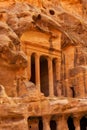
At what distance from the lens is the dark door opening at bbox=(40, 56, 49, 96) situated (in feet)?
87.9

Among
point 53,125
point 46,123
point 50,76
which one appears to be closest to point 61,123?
point 46,123

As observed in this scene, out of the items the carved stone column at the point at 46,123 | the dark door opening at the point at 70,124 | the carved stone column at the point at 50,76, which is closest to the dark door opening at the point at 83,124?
the dark door opening at the point at 70,124

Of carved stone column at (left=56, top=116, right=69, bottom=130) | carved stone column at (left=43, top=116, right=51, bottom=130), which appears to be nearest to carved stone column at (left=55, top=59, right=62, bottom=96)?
carved stone column at (left=56, top=116, right=69, bottom=130)

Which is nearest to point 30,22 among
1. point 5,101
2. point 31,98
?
point 31,98

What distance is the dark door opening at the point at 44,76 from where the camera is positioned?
1055 inches

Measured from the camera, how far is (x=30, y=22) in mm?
24703

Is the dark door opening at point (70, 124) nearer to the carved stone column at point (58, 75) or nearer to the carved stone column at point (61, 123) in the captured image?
the carved stone column at point (61, 123)

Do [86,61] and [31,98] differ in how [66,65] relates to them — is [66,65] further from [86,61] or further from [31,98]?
[31,98]

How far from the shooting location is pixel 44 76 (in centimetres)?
2761

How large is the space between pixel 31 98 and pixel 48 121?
5.60 ft

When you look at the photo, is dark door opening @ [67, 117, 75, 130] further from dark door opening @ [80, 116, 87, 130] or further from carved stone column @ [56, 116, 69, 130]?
carved stone column @ [56, 116, 69, 130]

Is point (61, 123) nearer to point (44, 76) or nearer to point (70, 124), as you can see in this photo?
point (70, 124)

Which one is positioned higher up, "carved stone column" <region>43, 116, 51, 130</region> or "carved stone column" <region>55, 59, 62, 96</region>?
"carved stone column" <region>55, 59, 62, 96</region>

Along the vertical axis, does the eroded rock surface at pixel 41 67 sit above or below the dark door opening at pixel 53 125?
above
